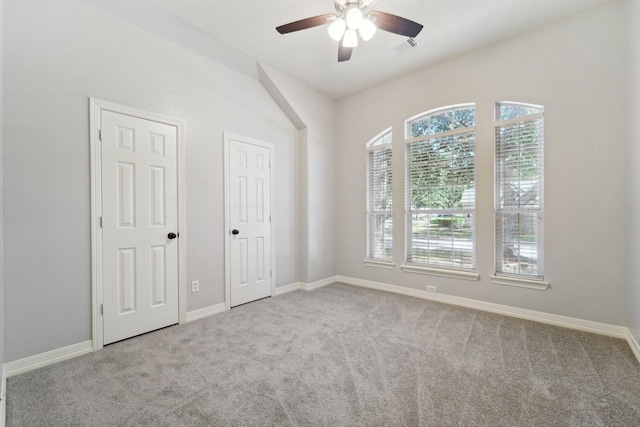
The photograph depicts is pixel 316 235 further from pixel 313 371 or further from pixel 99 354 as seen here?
pixel 99 354

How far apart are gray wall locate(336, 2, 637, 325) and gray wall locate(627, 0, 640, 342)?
0.41 ft

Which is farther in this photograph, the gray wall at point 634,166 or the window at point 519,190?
the window at point 519,190

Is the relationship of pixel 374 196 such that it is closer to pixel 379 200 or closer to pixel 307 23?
pixel 379 200

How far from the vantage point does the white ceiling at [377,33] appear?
2.64m

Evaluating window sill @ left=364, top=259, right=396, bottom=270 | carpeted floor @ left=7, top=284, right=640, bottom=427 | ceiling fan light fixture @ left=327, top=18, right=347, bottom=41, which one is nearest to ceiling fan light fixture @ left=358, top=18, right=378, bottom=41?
ceiling fan light fixture @ left=327, top=18, right=347, bottom=41

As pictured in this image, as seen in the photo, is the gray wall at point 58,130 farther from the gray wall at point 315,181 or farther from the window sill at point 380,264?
the window sill at point 380,264

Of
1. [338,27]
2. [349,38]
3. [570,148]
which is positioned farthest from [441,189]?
[338,27]

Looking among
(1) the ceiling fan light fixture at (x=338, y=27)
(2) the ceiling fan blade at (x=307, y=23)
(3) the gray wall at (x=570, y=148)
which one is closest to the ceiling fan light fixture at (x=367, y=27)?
(1) the ceiling fan light fixture at (x=338, y=27)

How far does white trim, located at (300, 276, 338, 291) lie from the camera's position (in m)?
4.37

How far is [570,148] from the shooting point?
286cm

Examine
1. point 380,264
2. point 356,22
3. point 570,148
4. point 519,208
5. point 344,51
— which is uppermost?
point 344,51

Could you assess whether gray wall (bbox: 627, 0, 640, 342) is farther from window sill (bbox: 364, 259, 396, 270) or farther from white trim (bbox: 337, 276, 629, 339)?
window sill (bbox: 364, 259, 396, 270)

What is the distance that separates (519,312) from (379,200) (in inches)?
88.9

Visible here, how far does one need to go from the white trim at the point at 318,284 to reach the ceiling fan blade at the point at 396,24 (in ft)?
11.2
